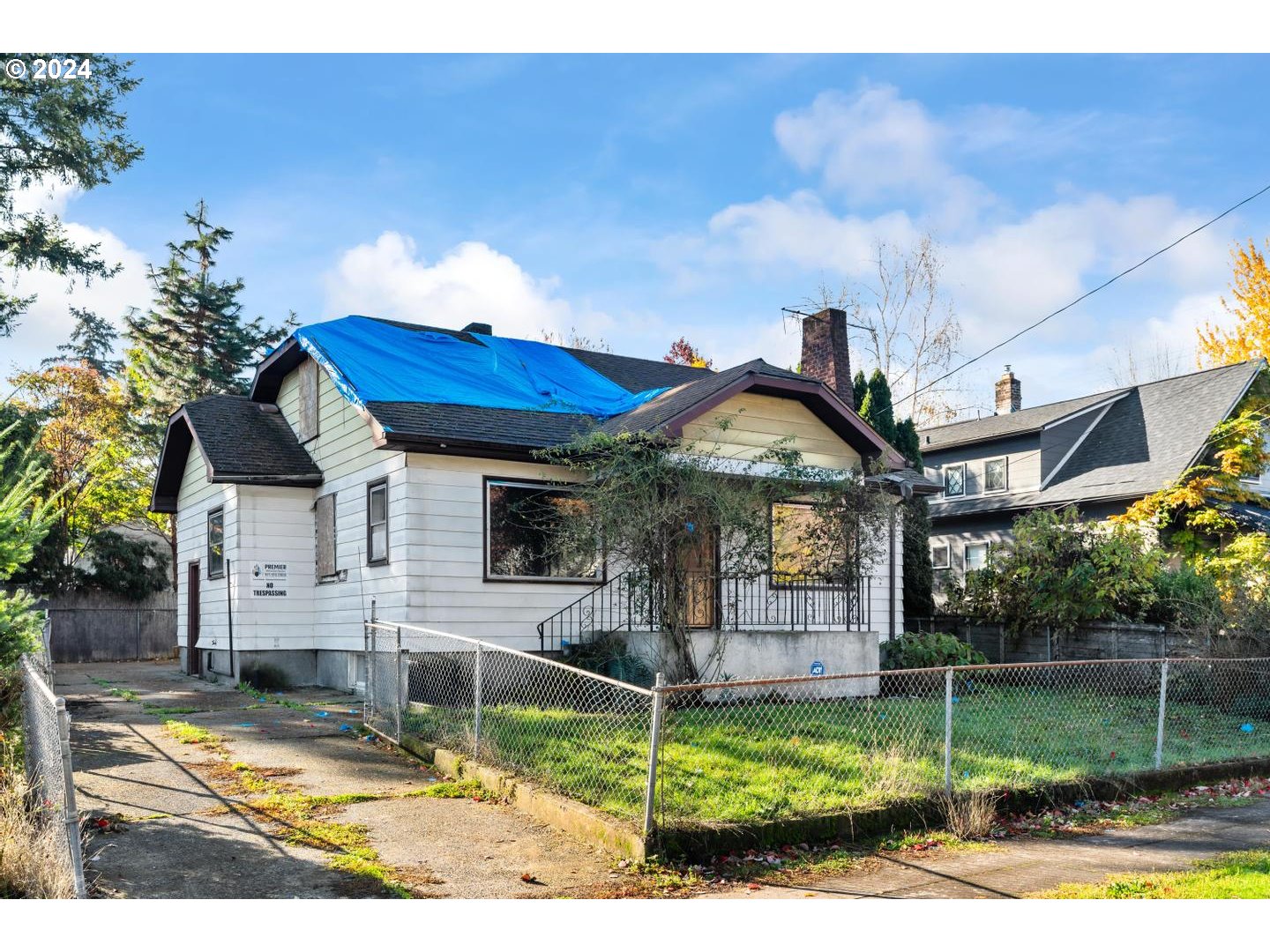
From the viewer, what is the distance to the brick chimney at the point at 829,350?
20141 mm

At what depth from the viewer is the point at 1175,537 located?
21.9 m

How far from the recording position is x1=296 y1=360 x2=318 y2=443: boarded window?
1620 cm

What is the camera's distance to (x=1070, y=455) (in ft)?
88.2

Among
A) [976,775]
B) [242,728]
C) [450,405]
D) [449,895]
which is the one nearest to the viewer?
[449,895]

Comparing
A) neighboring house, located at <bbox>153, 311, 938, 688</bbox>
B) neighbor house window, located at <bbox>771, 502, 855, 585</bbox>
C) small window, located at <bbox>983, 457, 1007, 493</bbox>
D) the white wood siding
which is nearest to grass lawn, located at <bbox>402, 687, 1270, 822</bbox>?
neighbor house window, located at <bbox>771, 502, 855, 585</bbox>

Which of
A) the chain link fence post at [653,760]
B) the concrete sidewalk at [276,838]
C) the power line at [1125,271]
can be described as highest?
the power line at [1125,271]

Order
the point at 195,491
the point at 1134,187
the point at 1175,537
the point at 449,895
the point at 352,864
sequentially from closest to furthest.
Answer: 1. the point at 449,895
2. the point at 352,864
3. the point at 1134,187
4. the point at 195,491
5. the point at 1175,537

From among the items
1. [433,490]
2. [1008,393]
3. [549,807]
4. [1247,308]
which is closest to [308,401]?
[433,490]

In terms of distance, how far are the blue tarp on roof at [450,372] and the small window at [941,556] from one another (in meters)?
14.2

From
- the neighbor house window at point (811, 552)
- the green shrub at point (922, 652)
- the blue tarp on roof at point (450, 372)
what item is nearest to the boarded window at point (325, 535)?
the blue tarp on roof at point (450, 372)

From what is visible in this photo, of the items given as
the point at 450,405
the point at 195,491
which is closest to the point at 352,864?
the point at 450,405

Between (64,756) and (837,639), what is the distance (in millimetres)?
11130

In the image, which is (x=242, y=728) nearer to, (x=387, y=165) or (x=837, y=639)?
(x=387, y=165)

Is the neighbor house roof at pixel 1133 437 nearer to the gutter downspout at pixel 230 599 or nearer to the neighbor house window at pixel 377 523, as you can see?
the neighbor house window at pixel 377 523
